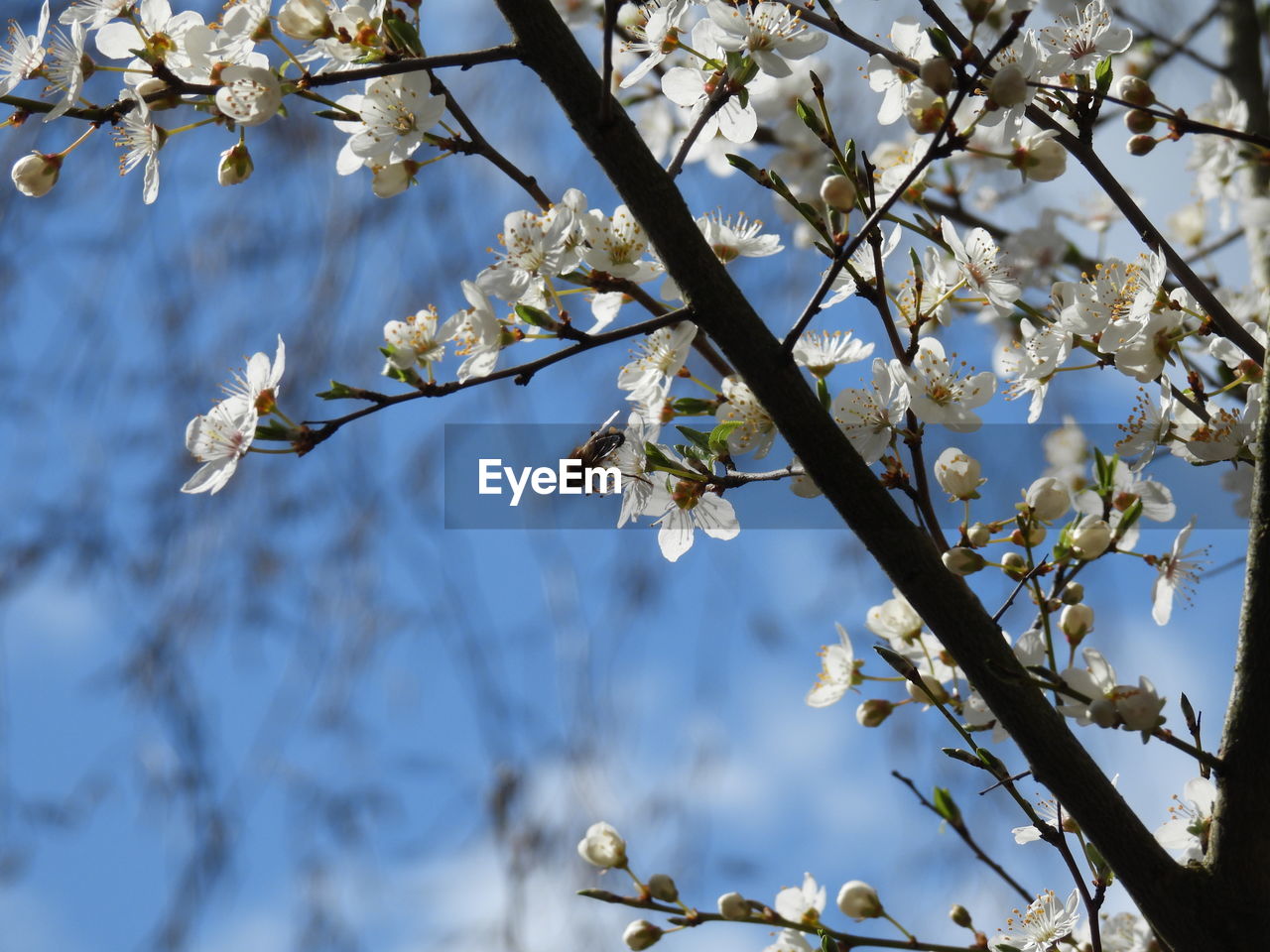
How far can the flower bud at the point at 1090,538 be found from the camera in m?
0.90

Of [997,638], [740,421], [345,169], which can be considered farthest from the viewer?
[345,169]

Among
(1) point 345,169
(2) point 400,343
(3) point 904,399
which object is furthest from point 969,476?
(1) point 345,169

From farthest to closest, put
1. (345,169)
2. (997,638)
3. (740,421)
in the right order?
(345,169), (740,421), (997,638)

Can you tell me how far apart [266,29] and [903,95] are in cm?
56

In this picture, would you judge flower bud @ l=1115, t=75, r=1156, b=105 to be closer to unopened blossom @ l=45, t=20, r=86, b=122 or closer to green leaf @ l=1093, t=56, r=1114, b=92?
green leaf @ l=1093, t=56, r=1114, b=92

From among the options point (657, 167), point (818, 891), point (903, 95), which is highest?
point (903, 95)

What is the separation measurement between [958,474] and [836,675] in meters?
0.28

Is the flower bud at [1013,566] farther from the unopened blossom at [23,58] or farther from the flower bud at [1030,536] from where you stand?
the unopened blossom at [23,58]

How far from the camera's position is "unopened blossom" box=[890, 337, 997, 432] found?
0.98 metres

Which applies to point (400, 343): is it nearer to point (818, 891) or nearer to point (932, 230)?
point (932, 230)

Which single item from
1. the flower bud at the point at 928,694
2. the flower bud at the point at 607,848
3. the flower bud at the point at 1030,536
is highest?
the flower bud at the point at 1030,536

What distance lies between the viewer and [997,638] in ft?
2.74

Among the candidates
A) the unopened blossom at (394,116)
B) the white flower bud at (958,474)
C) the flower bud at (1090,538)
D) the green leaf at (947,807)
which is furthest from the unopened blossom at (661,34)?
the green leaf at (947,807)

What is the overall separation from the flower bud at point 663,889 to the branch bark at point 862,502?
35 cm
